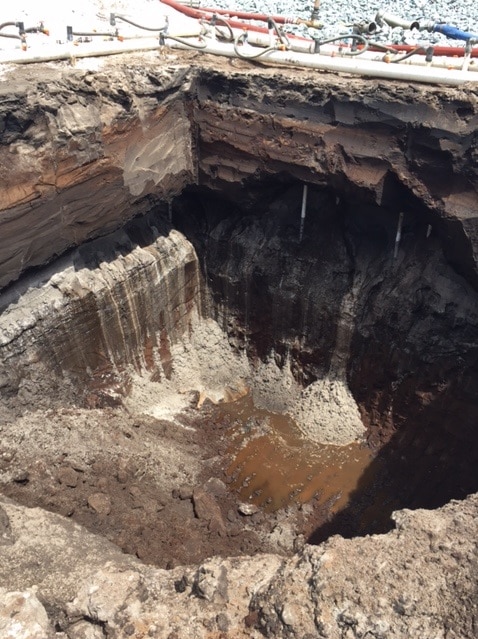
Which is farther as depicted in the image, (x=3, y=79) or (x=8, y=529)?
(x=3, y=79)

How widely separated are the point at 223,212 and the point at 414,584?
22.1 ft

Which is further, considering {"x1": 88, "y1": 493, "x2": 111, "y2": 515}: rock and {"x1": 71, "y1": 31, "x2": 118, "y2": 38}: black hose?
{"x1": 71, "y1": 31, "x2": 118, "y2": 38}: black hose

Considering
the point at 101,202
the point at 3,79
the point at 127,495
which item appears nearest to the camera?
the point at 3,79

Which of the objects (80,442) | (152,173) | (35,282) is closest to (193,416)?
(80,442)

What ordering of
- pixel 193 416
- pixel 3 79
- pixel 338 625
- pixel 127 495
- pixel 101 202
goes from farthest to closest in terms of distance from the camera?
pixel 193 416
pixel 101 202
pixel 127 495
pixel 3 79
pixel 338 625

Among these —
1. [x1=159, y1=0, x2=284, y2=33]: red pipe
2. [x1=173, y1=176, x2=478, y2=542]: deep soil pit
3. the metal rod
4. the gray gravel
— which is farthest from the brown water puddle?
the gray gravel

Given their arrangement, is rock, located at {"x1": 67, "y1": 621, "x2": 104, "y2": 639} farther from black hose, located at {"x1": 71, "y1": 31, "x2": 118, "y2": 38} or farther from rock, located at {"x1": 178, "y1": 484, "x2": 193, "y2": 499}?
black hose, located at {"x1": 71, "y1": 31, "x2": 118, "y2": 38}

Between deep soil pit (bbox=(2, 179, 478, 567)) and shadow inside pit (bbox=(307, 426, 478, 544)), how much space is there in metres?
0.02

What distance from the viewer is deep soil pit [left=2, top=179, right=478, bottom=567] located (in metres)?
6.97

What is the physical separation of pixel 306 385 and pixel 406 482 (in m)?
2.31

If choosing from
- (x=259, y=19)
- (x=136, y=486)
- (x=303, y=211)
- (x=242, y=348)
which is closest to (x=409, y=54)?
(x=303, y=211)

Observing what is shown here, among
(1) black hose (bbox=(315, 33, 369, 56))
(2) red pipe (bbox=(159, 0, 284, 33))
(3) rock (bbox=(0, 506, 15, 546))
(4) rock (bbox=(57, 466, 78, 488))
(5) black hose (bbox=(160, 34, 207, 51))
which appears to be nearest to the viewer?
(3) rock (bbox=(0, 506, 15, 546))

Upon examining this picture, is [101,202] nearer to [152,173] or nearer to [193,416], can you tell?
[152,173]

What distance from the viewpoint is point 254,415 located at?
919cm
